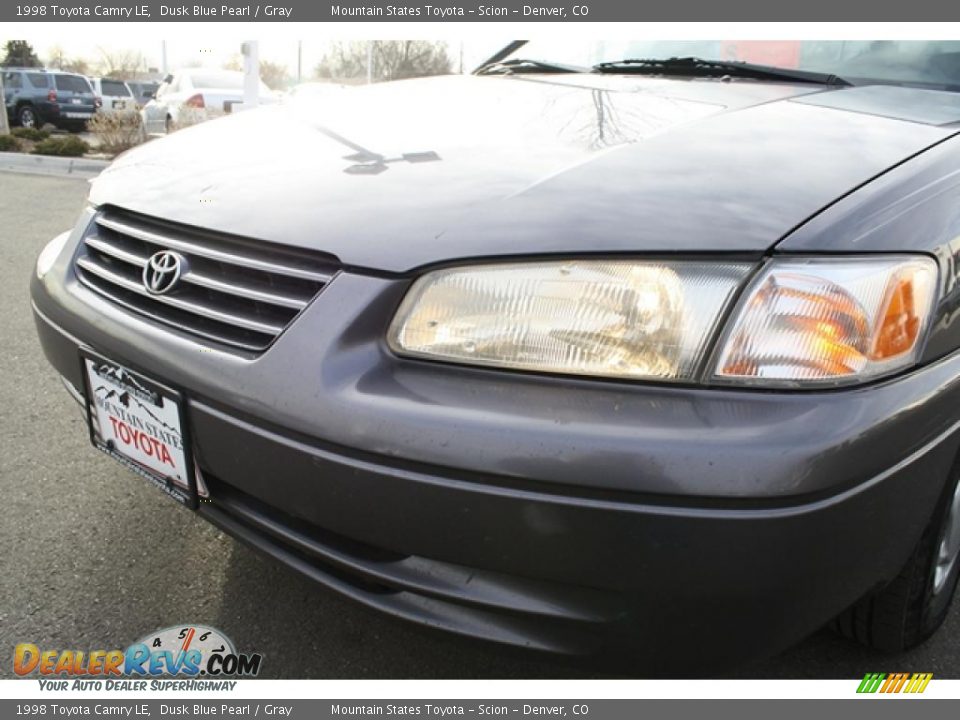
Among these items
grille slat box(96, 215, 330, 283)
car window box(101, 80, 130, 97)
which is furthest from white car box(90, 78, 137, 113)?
grille slat box(96, 215, 330, 283)

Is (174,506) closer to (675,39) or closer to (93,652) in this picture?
(93,652)

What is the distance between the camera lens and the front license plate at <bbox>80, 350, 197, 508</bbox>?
1450mm

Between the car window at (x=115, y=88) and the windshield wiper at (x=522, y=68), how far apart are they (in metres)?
25.6

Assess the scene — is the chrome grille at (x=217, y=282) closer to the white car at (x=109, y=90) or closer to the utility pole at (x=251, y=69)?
the utility pole at (x=251, y=69)

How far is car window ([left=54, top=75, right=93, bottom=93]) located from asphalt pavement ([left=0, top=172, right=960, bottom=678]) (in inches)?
885

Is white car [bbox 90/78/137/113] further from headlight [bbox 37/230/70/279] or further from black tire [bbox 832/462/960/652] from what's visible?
black tire [bbox 832/462/960/652]

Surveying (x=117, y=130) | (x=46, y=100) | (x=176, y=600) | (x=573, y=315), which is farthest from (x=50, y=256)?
(x=46, y=100)

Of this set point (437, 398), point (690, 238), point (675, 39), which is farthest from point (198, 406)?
point (675, 39)

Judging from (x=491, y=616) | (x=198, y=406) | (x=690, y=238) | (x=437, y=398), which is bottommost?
(x=491, y=616)

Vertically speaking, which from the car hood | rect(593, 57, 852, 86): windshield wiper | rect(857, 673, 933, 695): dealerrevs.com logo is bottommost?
rect(857, 673, 933, 695): dealerrevs.com logo

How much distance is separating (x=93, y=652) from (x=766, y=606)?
4.53ft

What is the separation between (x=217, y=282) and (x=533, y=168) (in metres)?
0.63

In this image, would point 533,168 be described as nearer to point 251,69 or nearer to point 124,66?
point 251,69

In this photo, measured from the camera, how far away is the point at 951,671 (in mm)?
1745
